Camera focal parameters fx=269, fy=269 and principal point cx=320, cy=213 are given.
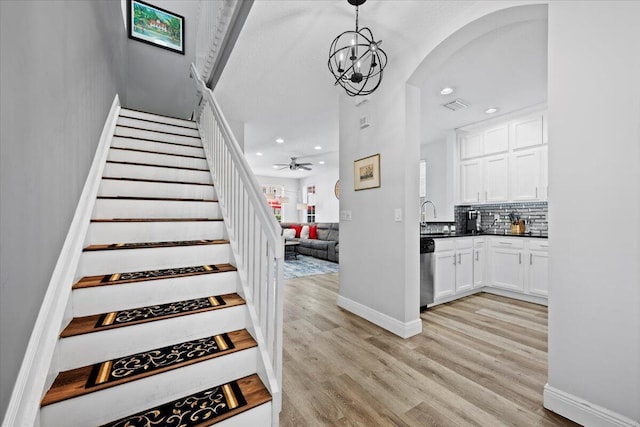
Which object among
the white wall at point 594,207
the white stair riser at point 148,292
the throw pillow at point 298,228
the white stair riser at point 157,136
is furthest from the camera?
the throw pillow at point 298,228

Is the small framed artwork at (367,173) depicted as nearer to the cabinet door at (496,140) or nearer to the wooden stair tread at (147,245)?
the wooden stair tread at (147,245)

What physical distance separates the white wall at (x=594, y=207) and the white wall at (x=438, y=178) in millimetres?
3363

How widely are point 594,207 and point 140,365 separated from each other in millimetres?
2439

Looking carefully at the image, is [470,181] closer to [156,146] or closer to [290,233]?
[156,146]

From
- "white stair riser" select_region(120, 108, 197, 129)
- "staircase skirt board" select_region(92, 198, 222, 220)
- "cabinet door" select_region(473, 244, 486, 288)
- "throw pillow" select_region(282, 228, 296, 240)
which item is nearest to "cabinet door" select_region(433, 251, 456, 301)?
"cabinet door" select_region(473, 244, 486, 288)

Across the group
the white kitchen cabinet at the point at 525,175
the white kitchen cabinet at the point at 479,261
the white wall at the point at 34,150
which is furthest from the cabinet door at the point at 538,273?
the white wall at the point at 34,150

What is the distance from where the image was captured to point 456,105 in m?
3.56

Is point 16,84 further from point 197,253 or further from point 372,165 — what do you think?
point 372,165

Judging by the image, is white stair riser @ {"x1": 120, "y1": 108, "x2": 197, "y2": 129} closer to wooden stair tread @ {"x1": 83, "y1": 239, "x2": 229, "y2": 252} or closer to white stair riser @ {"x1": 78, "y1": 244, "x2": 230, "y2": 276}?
wooden stair tread @ {"x1": 83, "y1": 239, "x2": 229, "y2": 252}

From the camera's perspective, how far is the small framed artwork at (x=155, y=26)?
468 centimetres

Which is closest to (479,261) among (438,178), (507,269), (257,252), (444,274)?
(507,269)

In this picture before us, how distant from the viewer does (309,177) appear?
1041cm

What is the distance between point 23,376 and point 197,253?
109cm

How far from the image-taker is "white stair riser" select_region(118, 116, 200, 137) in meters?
3.33
